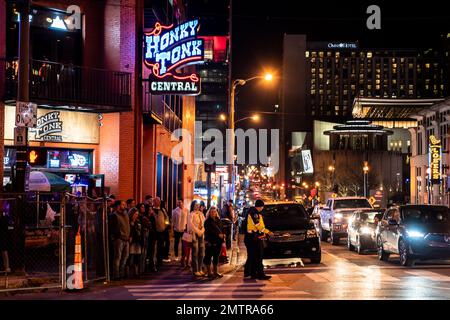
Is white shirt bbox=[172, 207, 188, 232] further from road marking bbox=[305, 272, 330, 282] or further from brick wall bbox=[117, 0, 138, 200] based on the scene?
road marking bbox=[305, 272, 330, 282]

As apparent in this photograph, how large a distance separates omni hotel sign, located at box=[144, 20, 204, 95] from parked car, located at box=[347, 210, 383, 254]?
7.72 metres

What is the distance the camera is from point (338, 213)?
2955 centimetres

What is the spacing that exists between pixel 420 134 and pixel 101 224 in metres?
64.5

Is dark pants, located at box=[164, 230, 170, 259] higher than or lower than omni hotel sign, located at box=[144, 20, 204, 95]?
lower

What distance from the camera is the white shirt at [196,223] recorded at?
17.7 meters

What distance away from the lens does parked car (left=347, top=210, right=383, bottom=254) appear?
2464 centimetres

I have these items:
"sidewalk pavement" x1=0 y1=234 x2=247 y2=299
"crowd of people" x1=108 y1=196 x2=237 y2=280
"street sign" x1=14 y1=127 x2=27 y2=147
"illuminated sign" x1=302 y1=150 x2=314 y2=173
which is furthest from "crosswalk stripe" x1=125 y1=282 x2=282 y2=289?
"illuminated sign" x1=302 y1=150 x2=314 y2=173

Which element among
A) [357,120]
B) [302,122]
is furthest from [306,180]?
[302,122]

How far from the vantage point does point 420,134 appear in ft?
249

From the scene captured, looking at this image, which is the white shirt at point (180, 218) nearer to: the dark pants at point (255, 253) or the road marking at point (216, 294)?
the dark pants at point (255, 253)

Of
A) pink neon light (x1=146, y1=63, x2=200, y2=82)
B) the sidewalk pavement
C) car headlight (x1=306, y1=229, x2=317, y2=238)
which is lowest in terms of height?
the sidewalk pavement

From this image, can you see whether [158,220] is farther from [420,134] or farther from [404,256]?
[420,134]

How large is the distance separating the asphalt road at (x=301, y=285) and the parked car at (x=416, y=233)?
435mm

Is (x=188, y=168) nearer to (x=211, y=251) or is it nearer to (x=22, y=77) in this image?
(x=211, y=251)
